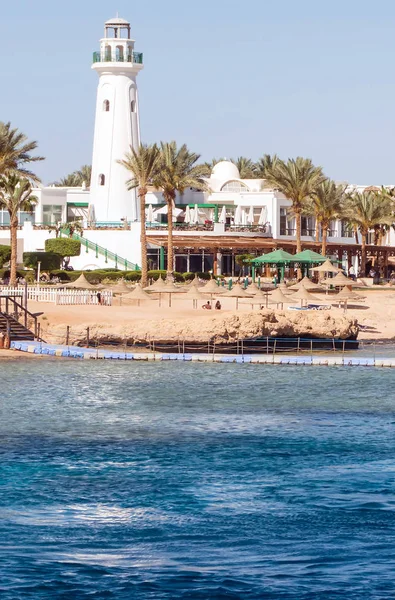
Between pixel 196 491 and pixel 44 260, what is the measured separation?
60.0m

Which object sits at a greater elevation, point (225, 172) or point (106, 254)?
point (225, 172)

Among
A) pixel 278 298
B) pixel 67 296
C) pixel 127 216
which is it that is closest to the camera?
pixel 278 298

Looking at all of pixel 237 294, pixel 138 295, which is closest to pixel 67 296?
pixel 138 295

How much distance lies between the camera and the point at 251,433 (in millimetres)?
29297

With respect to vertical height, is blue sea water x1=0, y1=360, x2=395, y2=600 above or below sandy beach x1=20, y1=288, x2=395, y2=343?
below

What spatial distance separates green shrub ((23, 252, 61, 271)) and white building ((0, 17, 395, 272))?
7.35 ft

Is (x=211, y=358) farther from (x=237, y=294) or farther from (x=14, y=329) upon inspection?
(x=237, y=294)

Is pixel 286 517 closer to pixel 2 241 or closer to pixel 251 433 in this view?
pixel 251 433

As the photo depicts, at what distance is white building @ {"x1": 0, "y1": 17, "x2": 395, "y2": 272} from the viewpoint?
84750 mm

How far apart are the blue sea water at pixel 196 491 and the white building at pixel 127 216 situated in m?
47.3

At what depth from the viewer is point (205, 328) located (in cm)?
4616

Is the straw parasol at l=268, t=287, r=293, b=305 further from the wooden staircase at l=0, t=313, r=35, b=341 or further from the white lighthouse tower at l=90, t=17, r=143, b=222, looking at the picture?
the white lighthouse tower at l=90, t=17, r=143, b=222

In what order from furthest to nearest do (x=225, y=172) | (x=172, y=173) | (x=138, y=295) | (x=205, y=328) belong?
(x=225, y=172), (x=172, y=173), (x=138, y=295), (x=205, y=328)

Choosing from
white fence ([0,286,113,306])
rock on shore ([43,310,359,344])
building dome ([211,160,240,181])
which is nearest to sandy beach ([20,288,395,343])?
rock on shore ([43,310,359,344])
